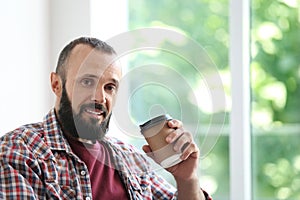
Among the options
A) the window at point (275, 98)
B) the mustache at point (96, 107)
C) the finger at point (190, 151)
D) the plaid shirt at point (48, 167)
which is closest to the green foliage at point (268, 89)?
the window at point (275, 98)

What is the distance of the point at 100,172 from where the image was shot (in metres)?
1.63

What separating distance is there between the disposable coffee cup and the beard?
11 centimetres

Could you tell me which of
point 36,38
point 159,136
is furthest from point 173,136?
point 36,38

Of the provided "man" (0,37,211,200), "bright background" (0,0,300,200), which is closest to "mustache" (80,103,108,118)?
"man" (0,37,211,200)

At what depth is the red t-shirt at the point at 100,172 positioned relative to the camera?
1605 millimetres

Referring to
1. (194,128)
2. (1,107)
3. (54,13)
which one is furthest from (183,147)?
(54,13)

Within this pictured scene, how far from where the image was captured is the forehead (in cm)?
143

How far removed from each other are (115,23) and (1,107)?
2.52 feet

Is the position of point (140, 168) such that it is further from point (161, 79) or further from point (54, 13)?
point (54, 13)

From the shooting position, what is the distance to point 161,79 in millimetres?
1438

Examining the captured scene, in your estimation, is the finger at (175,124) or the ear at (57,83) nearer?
the finger at (175,124)

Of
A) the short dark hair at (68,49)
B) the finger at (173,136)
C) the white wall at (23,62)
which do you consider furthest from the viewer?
the white wall at (23,62)

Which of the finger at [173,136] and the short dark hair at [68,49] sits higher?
the short dark hair at [68,49]

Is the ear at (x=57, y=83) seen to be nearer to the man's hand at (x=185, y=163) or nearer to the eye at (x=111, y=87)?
the eye at (x=111, y=87)
